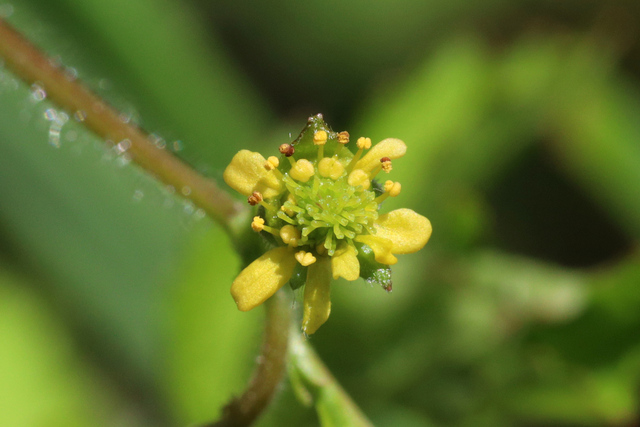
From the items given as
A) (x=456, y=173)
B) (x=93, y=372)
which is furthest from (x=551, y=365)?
(x=93, y=372)

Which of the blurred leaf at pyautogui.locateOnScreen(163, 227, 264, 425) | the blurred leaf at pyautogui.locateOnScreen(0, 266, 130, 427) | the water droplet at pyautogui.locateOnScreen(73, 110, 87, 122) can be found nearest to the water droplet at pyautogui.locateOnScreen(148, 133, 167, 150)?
the water droplet at pyautogui.locateOnScreen(73, 110, 87, 122)

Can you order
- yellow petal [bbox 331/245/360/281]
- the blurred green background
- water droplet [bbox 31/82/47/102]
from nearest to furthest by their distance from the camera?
yellow petal [bbox 331/245/360/281]
water droplet [bbox 31/82/47/102]
the blurred green background

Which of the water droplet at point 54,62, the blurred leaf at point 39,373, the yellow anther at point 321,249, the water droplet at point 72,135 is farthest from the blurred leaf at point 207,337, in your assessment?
the yellow anther at point 321,249

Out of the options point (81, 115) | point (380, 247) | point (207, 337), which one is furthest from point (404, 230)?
point (207, 337)

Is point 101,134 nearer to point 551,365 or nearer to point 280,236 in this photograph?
point 280,236

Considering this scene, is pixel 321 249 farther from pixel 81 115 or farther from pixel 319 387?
pixel 81 115

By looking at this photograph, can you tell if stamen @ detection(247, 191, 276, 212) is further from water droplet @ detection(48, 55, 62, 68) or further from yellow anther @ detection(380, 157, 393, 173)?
water droplet @ detection(48, 55, 62, 68)

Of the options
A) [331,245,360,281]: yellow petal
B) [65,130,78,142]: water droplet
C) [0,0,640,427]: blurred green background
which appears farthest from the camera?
[0,0,640,427]: blurred green background
